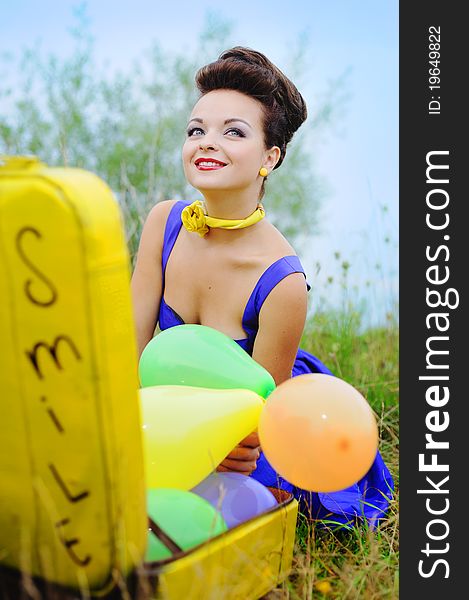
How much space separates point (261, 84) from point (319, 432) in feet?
3.36

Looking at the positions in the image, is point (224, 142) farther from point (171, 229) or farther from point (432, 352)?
point (432, 352)

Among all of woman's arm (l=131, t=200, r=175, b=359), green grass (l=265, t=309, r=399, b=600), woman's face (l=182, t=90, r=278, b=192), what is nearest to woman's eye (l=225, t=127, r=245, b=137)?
woman's face (l=182, t=90, r=278, b=192)

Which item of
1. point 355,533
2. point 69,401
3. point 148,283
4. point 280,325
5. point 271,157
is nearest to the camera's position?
point 69,401

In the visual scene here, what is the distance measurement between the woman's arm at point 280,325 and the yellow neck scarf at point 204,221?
18 cm

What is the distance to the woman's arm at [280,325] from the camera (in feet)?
6.33

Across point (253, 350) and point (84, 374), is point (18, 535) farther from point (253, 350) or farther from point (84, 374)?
point (253, 350)

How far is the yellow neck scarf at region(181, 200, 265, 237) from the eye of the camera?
1.98 m

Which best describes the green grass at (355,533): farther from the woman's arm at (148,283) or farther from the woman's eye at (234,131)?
the woman's eye at (234,131)

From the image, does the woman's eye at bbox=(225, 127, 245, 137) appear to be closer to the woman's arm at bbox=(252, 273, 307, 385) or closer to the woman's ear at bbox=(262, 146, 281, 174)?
the woman's ear at bbox=(262, 146, 281, 174)

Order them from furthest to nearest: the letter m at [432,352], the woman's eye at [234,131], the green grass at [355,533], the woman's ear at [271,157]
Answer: the woman's ear at [271,157], the woman's eye at [234,131], the letter m at [432,352], the green grass at [355,533]

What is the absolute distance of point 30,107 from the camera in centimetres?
403

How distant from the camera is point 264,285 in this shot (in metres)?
1.95

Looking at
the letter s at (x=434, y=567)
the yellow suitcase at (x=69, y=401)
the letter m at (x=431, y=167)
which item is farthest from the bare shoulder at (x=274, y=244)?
the yellow suitcase at (x=69, y=401)

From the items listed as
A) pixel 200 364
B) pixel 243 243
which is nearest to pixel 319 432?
pixel 200 364
